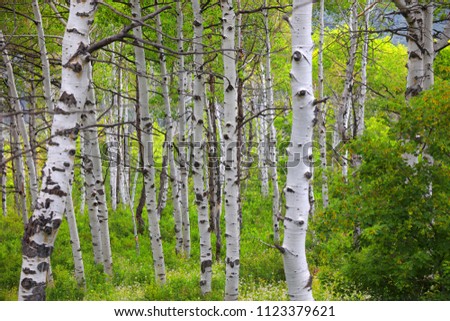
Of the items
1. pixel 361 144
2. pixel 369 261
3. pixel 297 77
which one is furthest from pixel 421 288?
pixel 297 77

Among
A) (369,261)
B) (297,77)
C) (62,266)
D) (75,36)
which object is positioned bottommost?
(62,266)

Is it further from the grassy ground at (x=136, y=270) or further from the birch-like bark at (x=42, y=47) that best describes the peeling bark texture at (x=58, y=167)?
the grassy ground at (x=136, y=270)

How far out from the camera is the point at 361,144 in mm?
6574

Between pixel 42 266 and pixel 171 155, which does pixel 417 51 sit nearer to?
pixel 171 155

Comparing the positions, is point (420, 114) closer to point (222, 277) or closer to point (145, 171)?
point (145, 171)

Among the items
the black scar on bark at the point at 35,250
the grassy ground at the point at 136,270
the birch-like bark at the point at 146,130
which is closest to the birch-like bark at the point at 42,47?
the birch-like bark at the point at 146,130

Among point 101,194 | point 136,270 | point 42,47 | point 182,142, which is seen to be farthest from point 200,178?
point 136,270

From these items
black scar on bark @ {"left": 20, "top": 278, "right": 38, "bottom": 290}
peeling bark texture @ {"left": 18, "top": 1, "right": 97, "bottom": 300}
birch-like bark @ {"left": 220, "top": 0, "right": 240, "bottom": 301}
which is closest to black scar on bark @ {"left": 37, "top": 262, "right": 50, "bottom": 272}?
peeling bark texture @ {"left": 18, "top": 1, "right": 97, "bottom": 300}

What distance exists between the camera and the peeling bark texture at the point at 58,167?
4.48 meters

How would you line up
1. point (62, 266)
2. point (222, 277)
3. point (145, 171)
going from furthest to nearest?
1. point (62, 266)
2. point (222, 277)
3. point (145, 171)

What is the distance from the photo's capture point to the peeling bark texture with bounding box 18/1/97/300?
14.7 ft

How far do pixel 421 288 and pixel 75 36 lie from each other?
5589mm

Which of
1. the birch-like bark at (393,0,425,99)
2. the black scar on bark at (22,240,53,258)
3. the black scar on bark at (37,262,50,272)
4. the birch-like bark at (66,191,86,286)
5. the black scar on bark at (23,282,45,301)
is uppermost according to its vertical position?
the birch-like bark at (393,0,425,99)

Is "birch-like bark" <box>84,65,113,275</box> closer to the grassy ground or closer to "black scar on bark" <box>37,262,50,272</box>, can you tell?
the grassy ground
